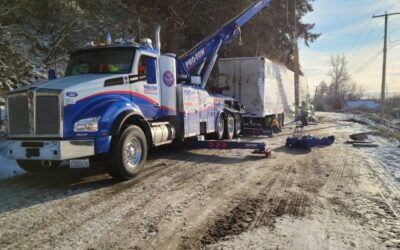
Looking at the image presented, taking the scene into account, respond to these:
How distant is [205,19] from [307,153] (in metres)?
13.2

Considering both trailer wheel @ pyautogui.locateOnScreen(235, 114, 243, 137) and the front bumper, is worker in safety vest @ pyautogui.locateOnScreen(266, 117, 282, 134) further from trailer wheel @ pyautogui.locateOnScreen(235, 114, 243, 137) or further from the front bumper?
the front bumper

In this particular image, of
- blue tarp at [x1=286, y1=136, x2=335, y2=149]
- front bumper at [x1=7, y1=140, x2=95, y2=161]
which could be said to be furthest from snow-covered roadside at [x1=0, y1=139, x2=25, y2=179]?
blue tarp at [x1=286, y1=136, x2=335, y2=149]

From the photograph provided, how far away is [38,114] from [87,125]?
88 centimetres

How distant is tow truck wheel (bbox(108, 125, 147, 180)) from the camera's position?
7.14 metres

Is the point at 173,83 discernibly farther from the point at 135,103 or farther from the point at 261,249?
the point at 261,249

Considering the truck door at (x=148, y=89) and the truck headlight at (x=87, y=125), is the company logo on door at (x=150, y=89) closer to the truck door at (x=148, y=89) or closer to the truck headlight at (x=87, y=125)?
the truck door at (x=148, y=89)

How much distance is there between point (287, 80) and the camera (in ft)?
72.9

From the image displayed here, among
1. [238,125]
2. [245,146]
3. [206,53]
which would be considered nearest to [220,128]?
[238,125]

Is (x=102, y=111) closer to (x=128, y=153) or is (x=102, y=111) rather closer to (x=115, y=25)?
(x=128, y=153)

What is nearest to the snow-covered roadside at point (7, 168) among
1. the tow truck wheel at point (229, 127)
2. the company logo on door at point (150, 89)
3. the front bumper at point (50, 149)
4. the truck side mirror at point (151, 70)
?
the front bumper at point (50, 149)

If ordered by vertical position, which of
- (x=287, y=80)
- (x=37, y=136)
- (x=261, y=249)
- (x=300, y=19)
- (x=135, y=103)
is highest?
(x=300, y=19)

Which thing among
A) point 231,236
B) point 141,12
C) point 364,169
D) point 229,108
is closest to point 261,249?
point 231,236

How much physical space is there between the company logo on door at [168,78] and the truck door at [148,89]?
0.34 metres

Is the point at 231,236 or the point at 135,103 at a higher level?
the point at 135,103
